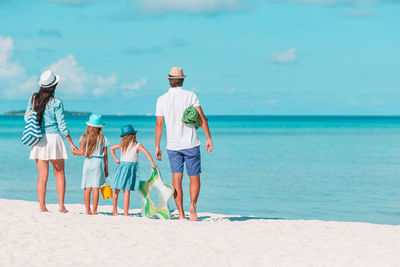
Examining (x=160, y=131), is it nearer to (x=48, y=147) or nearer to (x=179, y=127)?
(x=179, y=127)

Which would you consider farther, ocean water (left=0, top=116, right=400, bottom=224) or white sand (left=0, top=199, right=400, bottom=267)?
ocean water (left=0, top=116, right=400, bottom=224)

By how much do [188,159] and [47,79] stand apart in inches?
84.7

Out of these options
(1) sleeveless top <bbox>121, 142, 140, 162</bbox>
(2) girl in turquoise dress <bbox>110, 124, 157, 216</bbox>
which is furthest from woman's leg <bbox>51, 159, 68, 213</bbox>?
(1) sleeveless top <bbox>121, 142, 140, 162</bbox>

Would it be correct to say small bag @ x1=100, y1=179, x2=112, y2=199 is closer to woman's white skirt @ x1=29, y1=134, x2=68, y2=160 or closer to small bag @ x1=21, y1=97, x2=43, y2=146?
woman's white skirt @ x1=29, y1=134, x2=68, y2=160

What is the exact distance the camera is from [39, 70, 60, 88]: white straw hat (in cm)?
724

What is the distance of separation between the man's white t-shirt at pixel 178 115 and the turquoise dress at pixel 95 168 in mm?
1101

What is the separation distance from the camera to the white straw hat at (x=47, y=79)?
7.24m

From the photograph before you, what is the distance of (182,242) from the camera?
21.0 ft

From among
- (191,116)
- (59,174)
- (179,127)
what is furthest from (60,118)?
(191,116)

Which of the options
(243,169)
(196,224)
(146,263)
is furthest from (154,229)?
(243,169)

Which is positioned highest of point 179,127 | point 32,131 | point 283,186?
point 179,127

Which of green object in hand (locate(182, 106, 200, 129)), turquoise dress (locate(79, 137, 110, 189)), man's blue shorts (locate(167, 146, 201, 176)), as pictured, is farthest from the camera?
turquoise dress (locate(79, 137, 110, 189))

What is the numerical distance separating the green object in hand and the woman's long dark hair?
1783 mm

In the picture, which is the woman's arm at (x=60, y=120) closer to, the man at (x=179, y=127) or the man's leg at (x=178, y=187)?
the man at (x=179, y=127)
